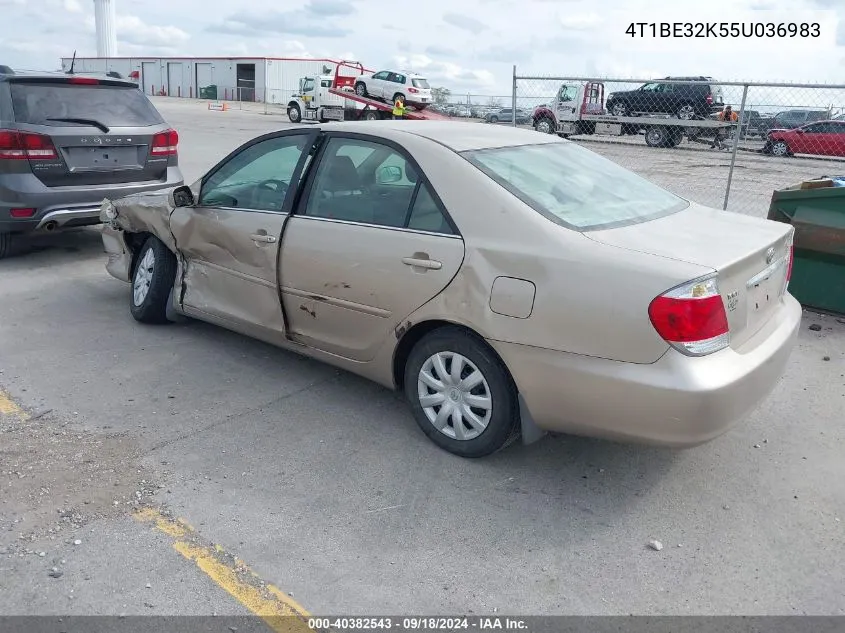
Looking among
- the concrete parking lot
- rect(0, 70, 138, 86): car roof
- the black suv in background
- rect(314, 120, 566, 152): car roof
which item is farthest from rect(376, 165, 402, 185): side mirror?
the black suv in background

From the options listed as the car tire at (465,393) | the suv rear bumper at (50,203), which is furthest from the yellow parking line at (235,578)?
the suv rear bumper at (50,203)

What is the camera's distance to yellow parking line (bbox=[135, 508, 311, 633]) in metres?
2.61

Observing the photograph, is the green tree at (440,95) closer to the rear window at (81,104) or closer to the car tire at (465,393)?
the rear window at (81,104)

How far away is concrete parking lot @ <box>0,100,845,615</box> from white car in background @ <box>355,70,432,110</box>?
28734 millimetres

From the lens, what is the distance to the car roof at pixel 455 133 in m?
3.96

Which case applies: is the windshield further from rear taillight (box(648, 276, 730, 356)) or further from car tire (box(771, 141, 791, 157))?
car tire (box(771, 141, 791, 157))

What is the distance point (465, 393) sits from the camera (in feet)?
11.8

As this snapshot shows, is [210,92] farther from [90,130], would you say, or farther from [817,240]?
[817,240]

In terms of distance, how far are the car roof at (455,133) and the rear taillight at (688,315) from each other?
4.62 feet

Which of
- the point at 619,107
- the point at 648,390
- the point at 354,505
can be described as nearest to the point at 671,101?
the point at 619,107

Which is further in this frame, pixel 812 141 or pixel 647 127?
pixel 812 141

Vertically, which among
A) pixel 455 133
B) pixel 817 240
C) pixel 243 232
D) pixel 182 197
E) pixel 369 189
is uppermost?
pixel 455 133

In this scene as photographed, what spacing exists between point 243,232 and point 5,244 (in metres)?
4.07

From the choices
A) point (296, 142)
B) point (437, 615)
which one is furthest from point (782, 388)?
point (296, 142)
